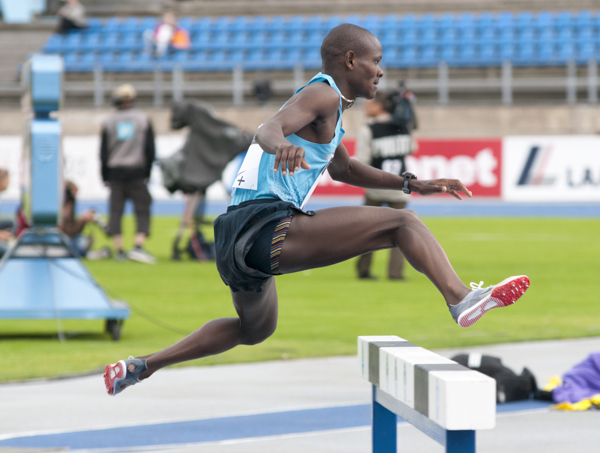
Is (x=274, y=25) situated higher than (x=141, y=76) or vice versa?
(x=274, y=25)

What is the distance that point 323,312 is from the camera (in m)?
9.79

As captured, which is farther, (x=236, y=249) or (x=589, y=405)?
(x=589, y=405)

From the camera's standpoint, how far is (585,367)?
5.91m

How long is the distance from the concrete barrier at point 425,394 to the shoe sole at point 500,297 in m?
0.27

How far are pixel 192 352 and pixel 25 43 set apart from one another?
1197 inches

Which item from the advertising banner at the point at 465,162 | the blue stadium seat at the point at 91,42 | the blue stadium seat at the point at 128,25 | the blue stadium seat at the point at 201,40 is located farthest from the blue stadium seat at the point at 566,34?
the blue stadium seat at the point at 91,42

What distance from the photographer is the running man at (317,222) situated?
3851 millimetres

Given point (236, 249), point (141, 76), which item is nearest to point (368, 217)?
point (236, 249)

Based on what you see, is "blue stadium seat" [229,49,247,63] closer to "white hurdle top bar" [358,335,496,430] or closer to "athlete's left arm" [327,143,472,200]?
"athlete's left arm" [327,143,472,200]

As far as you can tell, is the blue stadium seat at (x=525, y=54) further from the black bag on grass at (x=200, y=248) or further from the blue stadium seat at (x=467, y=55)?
the black bag on grass at (x=200, y=248)

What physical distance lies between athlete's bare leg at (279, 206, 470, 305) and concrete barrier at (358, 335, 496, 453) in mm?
340

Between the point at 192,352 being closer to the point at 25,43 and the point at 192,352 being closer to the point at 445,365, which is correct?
the point at 445,365

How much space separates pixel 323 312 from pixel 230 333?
5.39 m

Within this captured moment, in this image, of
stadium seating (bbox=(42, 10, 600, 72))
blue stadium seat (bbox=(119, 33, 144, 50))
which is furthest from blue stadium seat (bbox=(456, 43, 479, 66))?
blue stadium seat (bbox=(119, 33, 144, 50))
